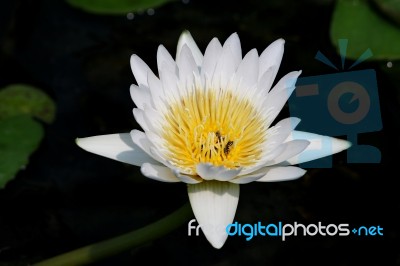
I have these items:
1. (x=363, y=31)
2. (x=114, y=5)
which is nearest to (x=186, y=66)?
(x=114, y=5)

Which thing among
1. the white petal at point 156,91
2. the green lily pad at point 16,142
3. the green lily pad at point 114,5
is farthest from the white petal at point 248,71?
the green lily pad at point 114,5

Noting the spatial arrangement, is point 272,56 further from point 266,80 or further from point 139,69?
point 139,69

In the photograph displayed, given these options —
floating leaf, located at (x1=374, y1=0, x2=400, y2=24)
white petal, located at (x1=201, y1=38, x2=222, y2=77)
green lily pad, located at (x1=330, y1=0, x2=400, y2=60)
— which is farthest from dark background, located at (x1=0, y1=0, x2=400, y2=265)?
white petal, located at (x1=201, y1=38, x2=222, y2=77)

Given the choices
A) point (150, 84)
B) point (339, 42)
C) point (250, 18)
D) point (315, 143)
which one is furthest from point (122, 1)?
point (315, 143)

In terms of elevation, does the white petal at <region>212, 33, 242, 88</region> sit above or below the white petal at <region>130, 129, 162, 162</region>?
above

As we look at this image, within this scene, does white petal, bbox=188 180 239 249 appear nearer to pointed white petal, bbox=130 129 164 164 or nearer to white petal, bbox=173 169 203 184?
white petal, bbox=173 169 203 184

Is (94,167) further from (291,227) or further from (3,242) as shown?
(291,227)
